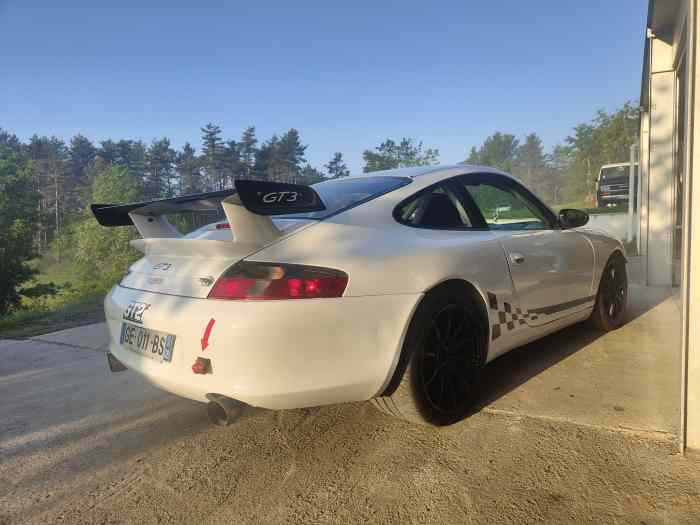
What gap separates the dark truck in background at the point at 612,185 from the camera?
1886cm

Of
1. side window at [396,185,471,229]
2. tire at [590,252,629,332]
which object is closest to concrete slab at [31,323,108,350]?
side window at [396,185,471,229]

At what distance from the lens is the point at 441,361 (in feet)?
7.82

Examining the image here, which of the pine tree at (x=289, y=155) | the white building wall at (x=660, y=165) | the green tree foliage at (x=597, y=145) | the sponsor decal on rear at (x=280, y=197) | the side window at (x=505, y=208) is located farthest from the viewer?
the pine tree at (x=289, y=155)

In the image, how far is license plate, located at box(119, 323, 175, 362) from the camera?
2.08 metres

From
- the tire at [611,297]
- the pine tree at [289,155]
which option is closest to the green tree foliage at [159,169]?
the pine tree at [289,155]

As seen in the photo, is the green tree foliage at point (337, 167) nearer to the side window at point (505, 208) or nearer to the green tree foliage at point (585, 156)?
the green tree foliage at point (585, 156)

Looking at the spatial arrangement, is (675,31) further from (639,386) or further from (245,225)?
(245,225)

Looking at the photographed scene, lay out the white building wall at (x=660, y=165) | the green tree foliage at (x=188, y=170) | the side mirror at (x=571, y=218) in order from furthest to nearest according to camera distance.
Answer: the green tree foliage at (x=188, y=170)
the white building wall at (x=660, y=165)
the side mirror at (x=571, y=218)

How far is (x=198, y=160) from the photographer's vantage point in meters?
63.4

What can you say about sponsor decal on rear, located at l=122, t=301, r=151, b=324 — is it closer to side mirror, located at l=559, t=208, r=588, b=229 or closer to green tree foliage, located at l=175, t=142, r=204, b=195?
side mirror, located at l=559, t=208, r=588, b=229

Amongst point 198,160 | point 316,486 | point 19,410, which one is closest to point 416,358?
point 316,486

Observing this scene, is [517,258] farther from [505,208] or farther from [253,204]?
[253,204]

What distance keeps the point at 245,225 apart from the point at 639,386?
2399 millimetres

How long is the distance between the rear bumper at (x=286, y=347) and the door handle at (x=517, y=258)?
91 centimetres
